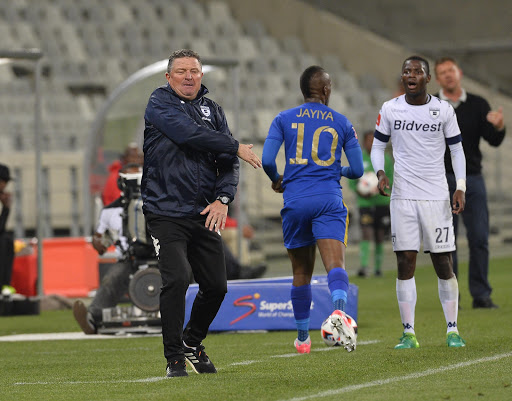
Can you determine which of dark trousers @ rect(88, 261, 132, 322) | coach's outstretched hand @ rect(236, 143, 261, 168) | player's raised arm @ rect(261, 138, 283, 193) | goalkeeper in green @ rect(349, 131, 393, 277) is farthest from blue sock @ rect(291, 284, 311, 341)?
goalkeeper in green @ rect(349, 131, 393, 277)

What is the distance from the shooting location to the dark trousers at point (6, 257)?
13.8 metres

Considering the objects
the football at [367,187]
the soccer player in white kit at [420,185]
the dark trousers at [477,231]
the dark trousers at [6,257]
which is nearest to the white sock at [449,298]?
the soccer player in white kit at [420,185]

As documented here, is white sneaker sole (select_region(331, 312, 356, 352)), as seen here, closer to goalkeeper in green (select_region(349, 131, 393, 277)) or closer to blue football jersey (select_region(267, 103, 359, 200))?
blue football jersey (select_region(267, 103, 359, 200))

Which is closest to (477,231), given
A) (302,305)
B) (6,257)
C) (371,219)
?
(302,305)

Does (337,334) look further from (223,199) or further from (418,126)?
(418,126)

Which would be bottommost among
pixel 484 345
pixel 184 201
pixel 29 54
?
pixel 484 345

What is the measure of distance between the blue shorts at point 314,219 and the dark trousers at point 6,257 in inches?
267

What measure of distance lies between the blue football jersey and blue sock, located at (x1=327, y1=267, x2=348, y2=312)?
1.79 feet

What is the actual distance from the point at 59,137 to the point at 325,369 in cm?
1490

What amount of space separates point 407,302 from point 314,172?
3.85 feet

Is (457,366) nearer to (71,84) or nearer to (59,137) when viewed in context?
(59,137)

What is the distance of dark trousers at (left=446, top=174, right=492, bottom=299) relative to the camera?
11062 mm

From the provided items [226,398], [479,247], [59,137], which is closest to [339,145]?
[226,398]

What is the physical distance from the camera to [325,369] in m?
6.95
